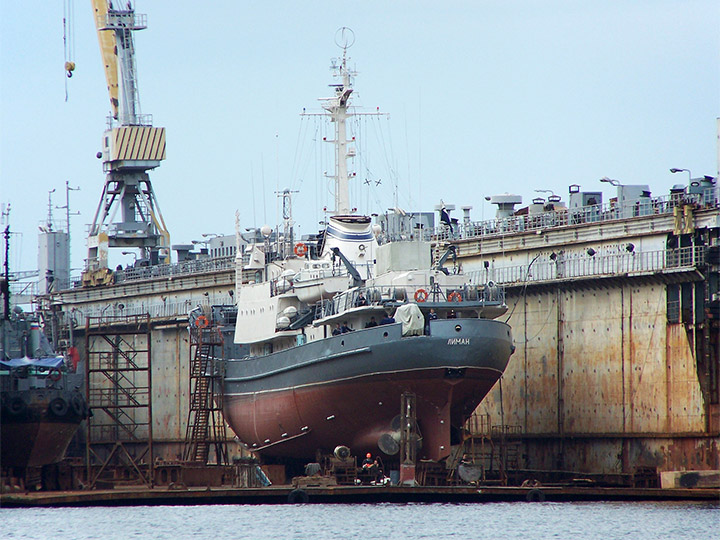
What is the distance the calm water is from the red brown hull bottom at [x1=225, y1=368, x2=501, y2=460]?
368 cm

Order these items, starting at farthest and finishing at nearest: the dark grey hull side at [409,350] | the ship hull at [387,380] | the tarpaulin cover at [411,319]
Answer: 1. the ship hull at [387,380]
2. the dark grey hull side at [409,350]
3. the tarpaulin cover at [411,319]

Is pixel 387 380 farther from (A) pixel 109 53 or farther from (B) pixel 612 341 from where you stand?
(A) pixel 109 53

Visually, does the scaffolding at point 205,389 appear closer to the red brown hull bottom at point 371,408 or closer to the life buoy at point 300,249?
the red brown hull bottom at point 371,408

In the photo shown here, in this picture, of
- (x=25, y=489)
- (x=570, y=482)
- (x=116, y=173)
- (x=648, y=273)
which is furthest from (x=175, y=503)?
(x=116, y=173)

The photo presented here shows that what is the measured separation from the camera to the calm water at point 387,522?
4688 cm

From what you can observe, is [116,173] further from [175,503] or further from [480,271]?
[175,503]

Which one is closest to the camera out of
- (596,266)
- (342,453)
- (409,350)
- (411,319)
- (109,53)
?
(411,319)

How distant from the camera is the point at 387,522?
4959cm

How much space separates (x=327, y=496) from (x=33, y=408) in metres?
18.1

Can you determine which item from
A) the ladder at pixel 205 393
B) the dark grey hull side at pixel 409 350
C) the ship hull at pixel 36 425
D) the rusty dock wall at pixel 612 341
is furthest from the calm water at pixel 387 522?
the ladder at pixel 205 393

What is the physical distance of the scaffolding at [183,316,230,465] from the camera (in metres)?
68.6

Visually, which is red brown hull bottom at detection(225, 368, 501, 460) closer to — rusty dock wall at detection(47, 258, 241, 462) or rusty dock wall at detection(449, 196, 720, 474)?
rusty dock wall at detection(449, 196, 720, 474)

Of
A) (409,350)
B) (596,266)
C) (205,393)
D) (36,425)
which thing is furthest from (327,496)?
(36,425)

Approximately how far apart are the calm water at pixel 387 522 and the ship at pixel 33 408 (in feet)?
29.5
